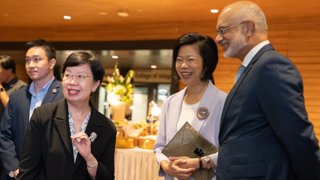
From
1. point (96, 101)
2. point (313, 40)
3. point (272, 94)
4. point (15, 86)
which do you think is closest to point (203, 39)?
point (272, 94)

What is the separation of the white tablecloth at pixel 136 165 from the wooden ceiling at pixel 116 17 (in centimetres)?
244

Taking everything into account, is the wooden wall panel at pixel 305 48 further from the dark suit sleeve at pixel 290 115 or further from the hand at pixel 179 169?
the dark suit sleeve at pixel 290 115

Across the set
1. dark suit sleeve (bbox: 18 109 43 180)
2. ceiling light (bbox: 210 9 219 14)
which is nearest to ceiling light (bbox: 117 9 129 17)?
ceiling light (bbox: 210 9 219 14)

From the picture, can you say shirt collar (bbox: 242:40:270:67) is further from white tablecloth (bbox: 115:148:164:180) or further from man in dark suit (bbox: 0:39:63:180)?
white tablecloth (bbox: 115:148:164:180)

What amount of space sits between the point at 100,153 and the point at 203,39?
86cm

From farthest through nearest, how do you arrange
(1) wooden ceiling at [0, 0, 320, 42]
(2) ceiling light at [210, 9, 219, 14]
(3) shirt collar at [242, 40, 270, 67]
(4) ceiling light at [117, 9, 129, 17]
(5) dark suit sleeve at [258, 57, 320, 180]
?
1. (4) ceiling light at [117, 9, 129, 17]
2. (2) ceiling light at [210, 9, 219, 14]
3. (1) wooden ceiling at [0, 0, 320, 42]
4. (3) shirt collar at [242, 40, 270, 67]
5. (5) dark suit sleeve at [258, 57, 320, 180]

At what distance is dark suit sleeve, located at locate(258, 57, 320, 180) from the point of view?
1.54 meters

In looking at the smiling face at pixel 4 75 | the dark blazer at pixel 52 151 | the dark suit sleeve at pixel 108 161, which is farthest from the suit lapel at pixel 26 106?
the smiling face at pixel 4 75

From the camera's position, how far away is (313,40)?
638 centimetres

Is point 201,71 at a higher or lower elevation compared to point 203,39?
lower

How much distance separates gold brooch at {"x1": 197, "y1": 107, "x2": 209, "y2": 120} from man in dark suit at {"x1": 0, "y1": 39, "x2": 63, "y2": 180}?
971 mm

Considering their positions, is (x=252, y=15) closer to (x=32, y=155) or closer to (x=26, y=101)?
(x=32, y=155)

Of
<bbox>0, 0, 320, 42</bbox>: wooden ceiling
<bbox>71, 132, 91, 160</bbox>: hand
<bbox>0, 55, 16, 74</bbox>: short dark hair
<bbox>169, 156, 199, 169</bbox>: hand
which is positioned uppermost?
<bbox>0, 0, 320, 42</bbox>: wooden ceiling

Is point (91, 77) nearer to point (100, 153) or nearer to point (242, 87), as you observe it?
point (100, 153)
